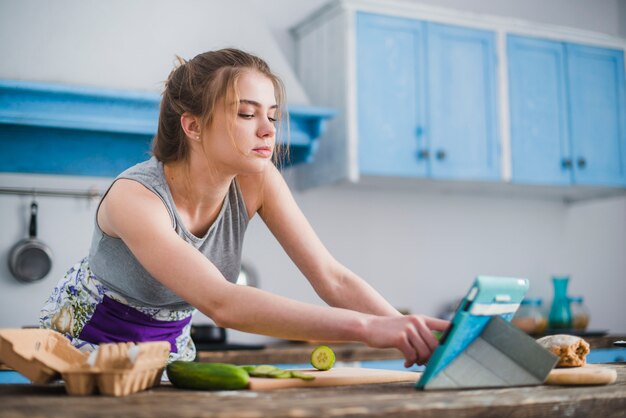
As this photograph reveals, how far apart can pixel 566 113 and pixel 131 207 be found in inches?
122

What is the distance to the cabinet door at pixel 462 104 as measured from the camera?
3.69 m

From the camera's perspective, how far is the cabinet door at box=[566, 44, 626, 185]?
407cm

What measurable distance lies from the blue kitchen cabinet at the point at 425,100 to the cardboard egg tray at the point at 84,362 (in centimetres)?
229

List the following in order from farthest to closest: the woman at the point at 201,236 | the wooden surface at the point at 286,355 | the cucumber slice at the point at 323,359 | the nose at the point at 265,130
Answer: the wooden surface at the point at 286,355 → the nose at the point at 265,130 → the cucumber slice at the point at 323,359 → the woman at the point at 201,236

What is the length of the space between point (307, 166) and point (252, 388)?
8.39 feet

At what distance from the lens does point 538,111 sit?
13.1 ft

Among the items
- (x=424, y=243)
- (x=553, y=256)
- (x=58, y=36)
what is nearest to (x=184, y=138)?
(x=58, y=36)

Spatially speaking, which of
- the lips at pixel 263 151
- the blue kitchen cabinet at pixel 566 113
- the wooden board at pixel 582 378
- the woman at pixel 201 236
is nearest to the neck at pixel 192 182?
the woman at pixel 201 236

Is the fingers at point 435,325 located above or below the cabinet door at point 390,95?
below

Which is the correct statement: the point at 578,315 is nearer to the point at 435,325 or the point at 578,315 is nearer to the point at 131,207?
the point at 435,325

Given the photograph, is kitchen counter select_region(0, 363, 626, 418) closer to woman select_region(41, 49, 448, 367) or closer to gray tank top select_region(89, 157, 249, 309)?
woman select_region(41, 49, 448, 367)

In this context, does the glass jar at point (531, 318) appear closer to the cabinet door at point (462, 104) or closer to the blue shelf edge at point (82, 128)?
the cabinet door at point (462, 104)

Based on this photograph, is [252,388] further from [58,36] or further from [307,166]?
[307,166]

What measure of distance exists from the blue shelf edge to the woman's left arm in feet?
3.25
